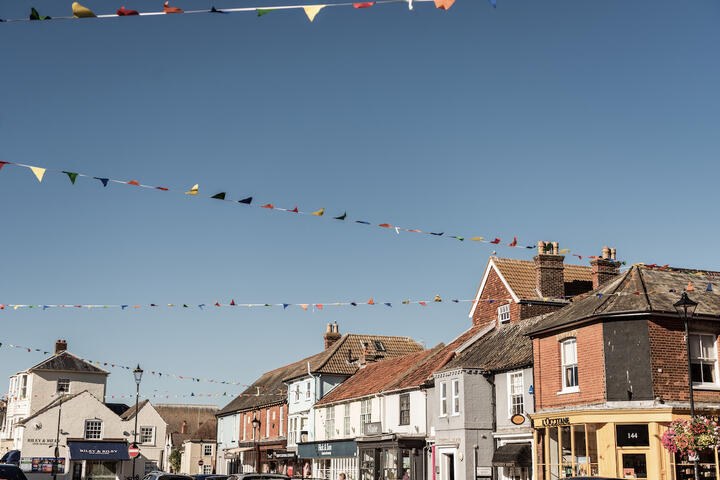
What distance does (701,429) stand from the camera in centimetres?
2223

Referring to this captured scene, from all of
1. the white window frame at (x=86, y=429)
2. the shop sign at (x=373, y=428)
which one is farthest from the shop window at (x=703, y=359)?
the white window frame at (x=86, y=429)

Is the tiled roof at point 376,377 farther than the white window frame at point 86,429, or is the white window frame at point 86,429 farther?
the white window frame at point 86,429

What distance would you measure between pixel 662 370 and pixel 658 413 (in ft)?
4.39

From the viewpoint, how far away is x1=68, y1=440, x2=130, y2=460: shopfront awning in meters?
61.4

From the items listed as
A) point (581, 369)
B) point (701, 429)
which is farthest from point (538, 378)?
point (701, 429)

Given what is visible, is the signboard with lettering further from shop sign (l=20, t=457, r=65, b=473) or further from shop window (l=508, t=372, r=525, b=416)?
shop sign (l=20, t=457, r=65, b=473)

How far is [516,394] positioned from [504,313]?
7.49 m

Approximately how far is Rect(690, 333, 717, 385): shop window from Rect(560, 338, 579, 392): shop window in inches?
147

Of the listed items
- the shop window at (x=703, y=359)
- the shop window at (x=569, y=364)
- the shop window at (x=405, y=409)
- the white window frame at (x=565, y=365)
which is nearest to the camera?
the shop window at (x=703, y=359)

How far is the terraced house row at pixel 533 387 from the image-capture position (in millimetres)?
24312

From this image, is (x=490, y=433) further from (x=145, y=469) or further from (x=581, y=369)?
(x=145, y=469)

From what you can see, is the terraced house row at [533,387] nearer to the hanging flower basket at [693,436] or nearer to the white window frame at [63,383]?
the hanging flower basket at [693,436]

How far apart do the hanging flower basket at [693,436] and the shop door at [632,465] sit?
166cm

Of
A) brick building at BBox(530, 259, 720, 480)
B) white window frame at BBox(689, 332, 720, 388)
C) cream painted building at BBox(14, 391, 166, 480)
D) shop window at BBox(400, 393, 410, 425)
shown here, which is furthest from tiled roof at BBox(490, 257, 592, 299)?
cream painted building at BBox(14, 391, 166, 480)
